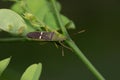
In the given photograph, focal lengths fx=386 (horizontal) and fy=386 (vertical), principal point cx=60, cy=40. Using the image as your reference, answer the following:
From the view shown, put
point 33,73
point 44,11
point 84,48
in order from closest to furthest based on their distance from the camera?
1. point 33,73
2. point 44,11
3. point 84,48

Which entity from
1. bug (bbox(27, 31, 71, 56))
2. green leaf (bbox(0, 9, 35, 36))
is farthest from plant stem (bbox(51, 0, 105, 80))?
green leaf (bbox(0, 9, 35, 36))

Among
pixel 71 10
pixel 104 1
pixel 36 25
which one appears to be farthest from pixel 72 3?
pixel 36 25

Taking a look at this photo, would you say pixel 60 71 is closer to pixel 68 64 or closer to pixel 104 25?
pixel 68 64

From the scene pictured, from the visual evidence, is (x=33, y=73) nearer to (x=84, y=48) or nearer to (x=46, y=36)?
(x=46, y=36)

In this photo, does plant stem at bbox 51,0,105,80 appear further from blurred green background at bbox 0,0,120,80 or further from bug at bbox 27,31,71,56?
blurred green background at bbox 0,0,120,80

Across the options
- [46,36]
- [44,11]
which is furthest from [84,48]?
[46,36]
